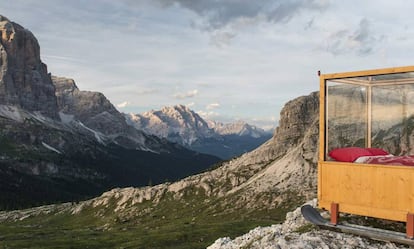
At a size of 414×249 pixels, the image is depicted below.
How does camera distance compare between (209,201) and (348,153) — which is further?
(209,201)

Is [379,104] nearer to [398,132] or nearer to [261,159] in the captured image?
[398,132]

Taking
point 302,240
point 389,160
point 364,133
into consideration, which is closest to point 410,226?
point 389,160

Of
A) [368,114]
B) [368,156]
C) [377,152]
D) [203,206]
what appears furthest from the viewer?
[203,206]

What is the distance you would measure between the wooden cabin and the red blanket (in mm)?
251

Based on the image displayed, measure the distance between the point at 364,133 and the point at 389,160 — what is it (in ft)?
8.31

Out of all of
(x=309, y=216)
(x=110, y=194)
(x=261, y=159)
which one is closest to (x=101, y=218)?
(x=110, y=194)

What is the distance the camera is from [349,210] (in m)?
19.1

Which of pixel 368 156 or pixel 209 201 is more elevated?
pixel 368 156

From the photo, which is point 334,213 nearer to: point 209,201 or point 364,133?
point 364,133

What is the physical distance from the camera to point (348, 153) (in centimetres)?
1948

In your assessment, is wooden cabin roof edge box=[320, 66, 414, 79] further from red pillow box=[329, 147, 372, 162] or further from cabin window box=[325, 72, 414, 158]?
red pillow box=[329, 147, 372, 162]

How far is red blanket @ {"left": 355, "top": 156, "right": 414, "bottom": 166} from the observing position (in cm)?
1748

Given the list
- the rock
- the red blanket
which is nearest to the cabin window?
the red blanket

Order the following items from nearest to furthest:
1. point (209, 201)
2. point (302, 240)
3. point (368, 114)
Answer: point (302, 240) → point (368, 114) → point (209, 201)
